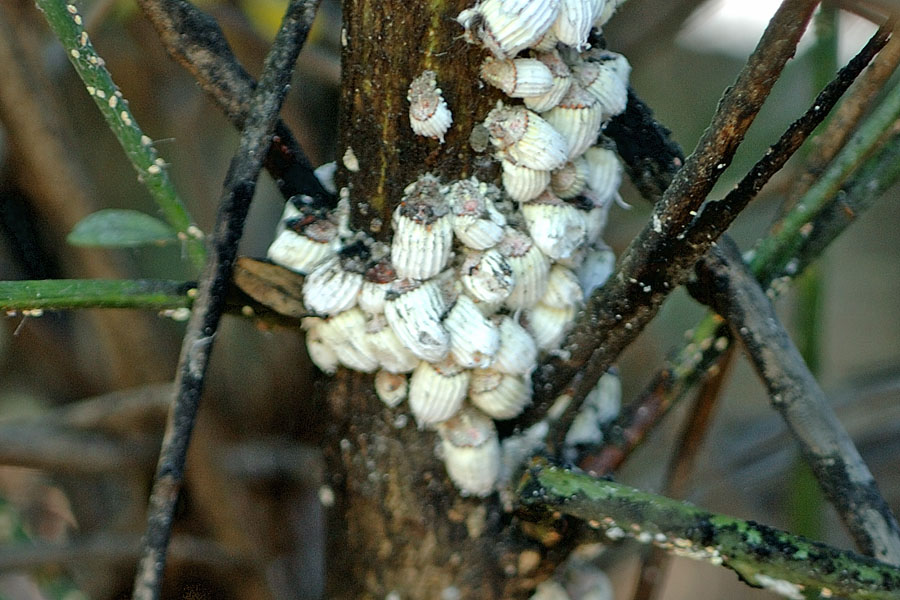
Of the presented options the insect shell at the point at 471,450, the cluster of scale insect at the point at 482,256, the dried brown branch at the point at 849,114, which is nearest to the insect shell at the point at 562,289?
the cluster of scale insect at the point at 482,256

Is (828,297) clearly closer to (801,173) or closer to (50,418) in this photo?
(801,173)

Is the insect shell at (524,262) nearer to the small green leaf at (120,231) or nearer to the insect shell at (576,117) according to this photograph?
the insect shell at (576,117)

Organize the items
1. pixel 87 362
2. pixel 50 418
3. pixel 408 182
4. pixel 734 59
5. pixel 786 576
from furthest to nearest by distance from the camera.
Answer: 1. pixel 734 59
2. pixel 87 362
3. pixel 50 418
4. pixel 408 182
5. pixel 786 576

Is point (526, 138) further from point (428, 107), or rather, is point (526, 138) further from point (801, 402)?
point (801, 402)

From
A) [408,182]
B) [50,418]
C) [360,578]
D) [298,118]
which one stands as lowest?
[50,418]

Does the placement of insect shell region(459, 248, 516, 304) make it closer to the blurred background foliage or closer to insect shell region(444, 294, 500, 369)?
insect shell region(444, 294, 500, 369)

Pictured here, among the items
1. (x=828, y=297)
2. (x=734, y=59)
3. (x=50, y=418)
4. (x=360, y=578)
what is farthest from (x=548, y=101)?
(x=828, y=297)

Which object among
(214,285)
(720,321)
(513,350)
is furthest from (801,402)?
(214,285)
